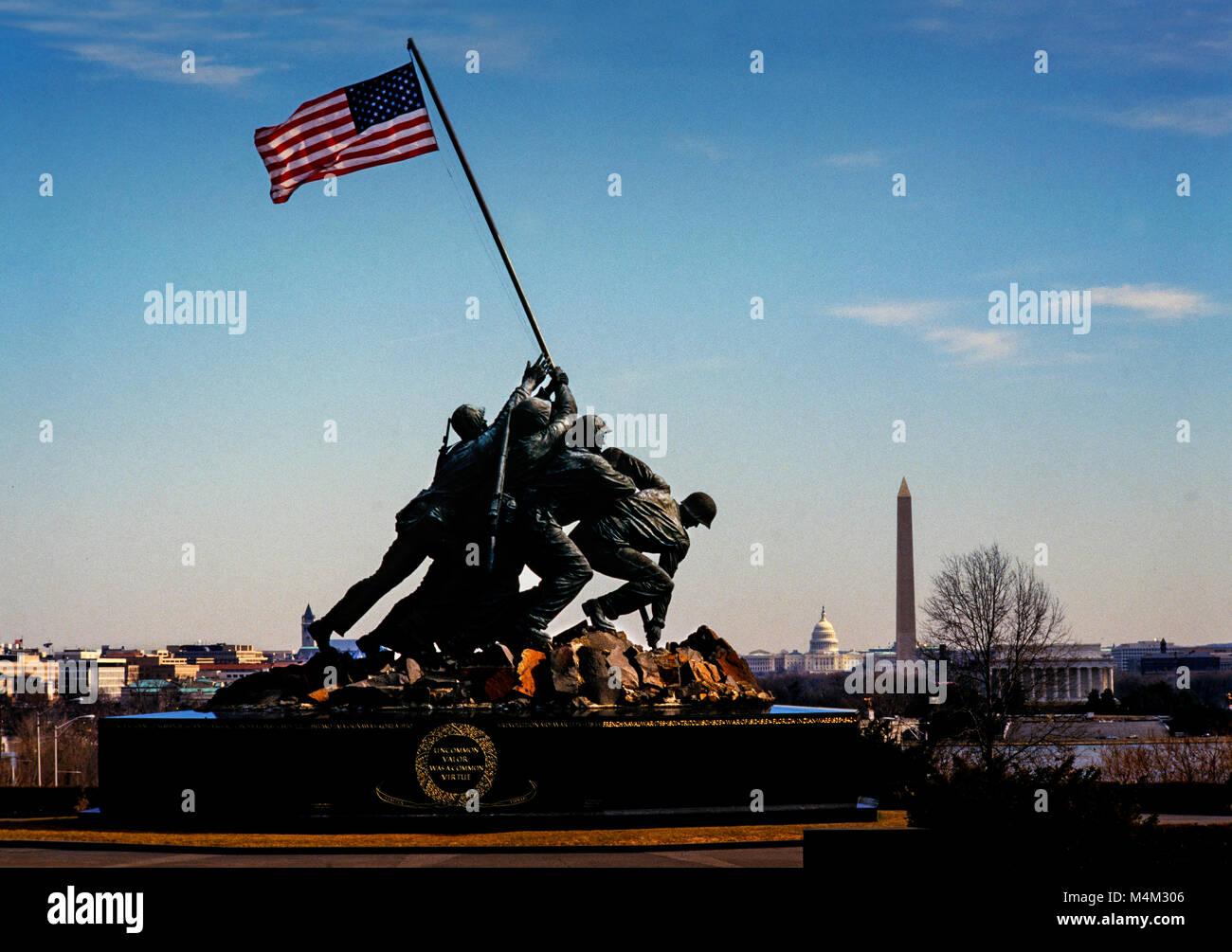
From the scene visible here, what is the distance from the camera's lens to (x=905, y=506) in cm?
9888

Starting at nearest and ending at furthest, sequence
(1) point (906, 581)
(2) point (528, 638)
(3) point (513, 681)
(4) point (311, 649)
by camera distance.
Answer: (3) point (513, 681)
(2) point (528, 638)
(1) point (906, 581)
(4) point (311, 649)

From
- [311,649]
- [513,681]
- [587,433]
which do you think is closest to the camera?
[513,681]

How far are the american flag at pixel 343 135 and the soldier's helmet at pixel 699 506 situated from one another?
8259 millimetres

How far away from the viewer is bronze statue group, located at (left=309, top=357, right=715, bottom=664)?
27.6 m

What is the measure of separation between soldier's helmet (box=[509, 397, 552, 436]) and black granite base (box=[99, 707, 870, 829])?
5746mm

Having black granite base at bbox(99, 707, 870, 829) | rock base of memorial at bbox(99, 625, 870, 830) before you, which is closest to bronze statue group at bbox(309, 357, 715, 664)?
rock base of memorial at bbox(99, 625, 870, 830)

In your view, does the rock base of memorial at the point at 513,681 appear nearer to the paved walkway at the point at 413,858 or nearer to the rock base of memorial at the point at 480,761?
the rock base of memorial at the point at 480,761

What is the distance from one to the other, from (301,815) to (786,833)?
24.4 ft

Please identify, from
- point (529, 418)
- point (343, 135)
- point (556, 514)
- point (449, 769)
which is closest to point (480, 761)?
point (449, 769)

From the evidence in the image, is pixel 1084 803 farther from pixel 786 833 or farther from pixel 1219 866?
pixel 786 833

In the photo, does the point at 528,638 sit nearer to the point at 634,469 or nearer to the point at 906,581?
the point at 634,469

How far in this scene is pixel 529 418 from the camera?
28000 millimetres

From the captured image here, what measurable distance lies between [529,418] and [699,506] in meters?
3.87

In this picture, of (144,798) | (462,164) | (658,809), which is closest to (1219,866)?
(658,809)
